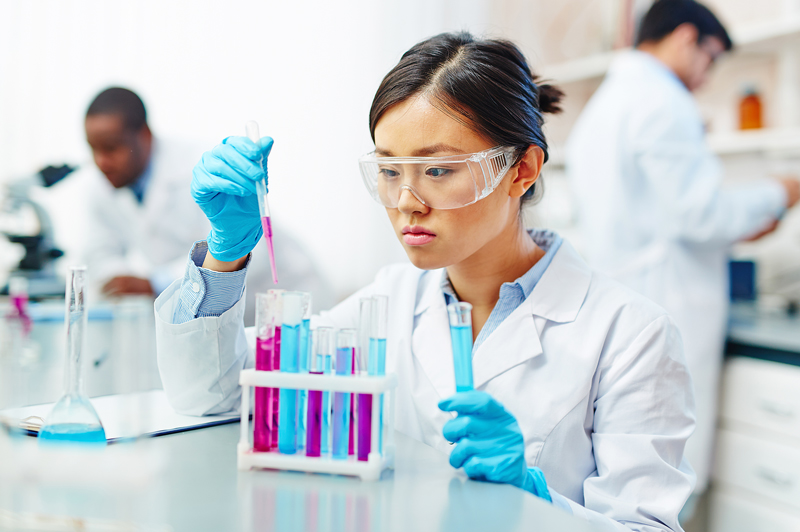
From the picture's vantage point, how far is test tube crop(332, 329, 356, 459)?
80 cm

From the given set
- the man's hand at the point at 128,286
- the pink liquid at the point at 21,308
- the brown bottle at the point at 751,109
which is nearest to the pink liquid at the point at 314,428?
the pink liquid at the point at 21,308

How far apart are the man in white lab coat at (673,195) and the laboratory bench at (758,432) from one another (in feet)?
0.21

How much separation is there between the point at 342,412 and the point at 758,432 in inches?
76.4

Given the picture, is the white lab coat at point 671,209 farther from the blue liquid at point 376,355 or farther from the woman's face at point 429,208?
the blue liquid at point 376,355

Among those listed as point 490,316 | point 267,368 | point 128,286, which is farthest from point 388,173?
point 128,286

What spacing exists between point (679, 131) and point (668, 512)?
66.7 inches

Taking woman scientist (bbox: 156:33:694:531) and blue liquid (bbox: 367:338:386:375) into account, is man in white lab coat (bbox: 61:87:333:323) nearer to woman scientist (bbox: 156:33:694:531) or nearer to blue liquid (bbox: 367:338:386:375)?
woman scientist (bbox: 156:33:694:531)

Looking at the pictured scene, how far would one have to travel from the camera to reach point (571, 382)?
42.6 inches

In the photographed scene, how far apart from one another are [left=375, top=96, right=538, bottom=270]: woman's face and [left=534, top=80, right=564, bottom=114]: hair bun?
0.26 m

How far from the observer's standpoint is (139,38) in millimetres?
2475

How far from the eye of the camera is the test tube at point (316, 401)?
0.80 meters

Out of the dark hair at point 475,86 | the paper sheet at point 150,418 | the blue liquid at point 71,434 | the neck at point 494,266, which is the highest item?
the dark hair at point 475,86

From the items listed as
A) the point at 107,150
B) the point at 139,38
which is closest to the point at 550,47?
the point at 139,38

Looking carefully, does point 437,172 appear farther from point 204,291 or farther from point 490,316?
point 204,291
